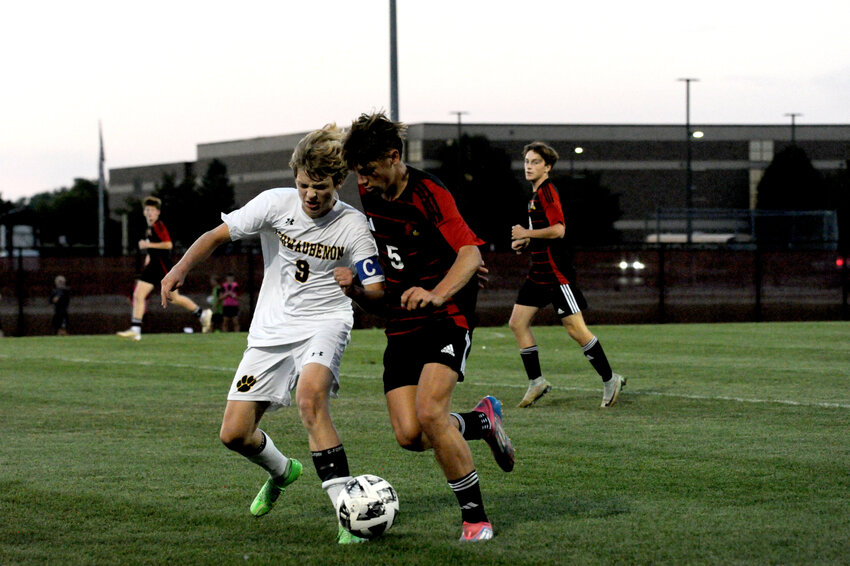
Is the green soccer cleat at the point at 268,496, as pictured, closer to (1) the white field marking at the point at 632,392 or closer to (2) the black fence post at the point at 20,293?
(1) the white field marking at the point at 632,392

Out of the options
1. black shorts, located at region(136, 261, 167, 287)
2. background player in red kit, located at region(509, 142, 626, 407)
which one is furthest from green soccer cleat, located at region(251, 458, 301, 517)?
black shorts, located at region(136, 261, 167, 287)

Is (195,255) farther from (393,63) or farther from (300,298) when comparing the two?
(393,63)

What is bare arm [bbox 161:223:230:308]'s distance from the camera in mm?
5977

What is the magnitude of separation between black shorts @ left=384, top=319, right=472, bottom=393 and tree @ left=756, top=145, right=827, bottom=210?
71.7 metres

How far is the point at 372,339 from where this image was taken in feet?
74.0

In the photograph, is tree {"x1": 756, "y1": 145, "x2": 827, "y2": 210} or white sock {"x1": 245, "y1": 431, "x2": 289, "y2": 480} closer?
white sock {"x1": 245, "y1": 431, "x2": 289, "y2": 480}

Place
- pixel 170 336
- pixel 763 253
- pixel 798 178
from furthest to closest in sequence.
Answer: pixel 798 178, pixel 763 253, pixel 170 336

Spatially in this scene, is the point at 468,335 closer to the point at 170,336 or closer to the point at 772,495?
the point at 772,495

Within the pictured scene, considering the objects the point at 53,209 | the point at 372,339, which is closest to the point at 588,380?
the point at 372,339

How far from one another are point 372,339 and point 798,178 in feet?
187

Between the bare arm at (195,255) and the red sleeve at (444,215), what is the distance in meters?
1.01

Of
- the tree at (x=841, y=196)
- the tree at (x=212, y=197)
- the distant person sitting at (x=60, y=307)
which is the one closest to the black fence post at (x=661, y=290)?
the distant person sitting at (x=60, y=307)

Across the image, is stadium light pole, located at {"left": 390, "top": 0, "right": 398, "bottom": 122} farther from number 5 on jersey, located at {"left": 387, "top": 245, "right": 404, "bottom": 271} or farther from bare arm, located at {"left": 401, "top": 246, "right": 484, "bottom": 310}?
bare arm, located at {"left": 401, "top": 246, "right": 484, "bottom": 310}

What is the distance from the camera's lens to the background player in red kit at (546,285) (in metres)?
10.7
